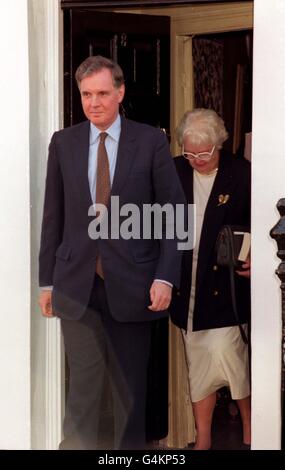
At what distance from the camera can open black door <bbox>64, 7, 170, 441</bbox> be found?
672 cm

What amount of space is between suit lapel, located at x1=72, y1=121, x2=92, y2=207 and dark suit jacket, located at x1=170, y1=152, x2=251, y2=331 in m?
0.56

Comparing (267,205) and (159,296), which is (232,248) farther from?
(159,296)

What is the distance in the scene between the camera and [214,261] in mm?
6723

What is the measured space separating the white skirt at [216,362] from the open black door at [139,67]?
0.28 metres

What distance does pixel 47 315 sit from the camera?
666cm

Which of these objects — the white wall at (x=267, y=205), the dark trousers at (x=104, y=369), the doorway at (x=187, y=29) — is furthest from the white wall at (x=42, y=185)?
the white wall at (x=267, y=205)

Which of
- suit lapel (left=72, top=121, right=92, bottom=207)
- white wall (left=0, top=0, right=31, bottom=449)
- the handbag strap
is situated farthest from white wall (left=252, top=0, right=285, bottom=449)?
white wall (left=0, top=0, right=31, bottom=449)

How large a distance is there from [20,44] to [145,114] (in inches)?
34.5

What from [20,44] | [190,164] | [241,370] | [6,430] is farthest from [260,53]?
[6,430]

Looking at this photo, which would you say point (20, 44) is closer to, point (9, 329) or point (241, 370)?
point (9, 329)

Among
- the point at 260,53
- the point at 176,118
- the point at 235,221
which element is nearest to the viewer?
the point at 260,53

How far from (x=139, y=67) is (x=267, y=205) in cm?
125

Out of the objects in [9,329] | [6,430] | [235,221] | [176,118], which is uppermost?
[176,118]

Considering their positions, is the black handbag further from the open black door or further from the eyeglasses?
the open black door
